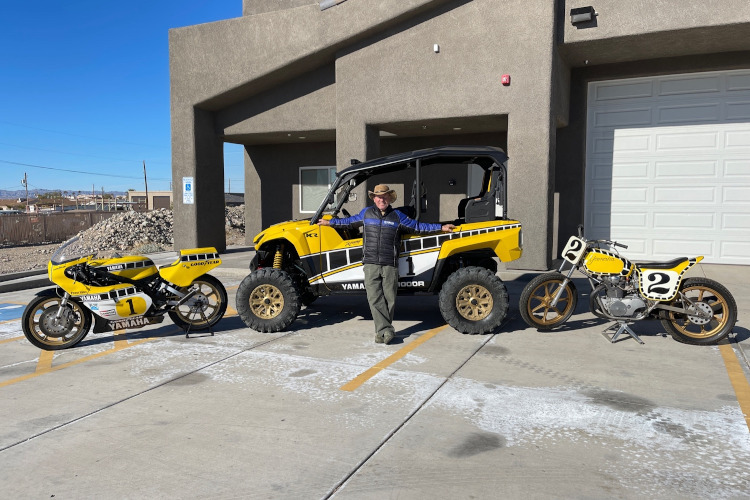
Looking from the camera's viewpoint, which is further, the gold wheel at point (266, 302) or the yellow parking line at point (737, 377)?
the gold wheel at point (266, 302)

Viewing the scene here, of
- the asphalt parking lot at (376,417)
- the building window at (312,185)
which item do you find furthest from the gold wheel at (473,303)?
the building window at (312,185)

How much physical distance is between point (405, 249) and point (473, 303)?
42.2 inches

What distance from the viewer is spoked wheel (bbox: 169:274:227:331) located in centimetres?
686

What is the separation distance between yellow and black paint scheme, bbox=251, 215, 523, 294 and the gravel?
1324cm

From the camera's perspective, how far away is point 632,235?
13.1m

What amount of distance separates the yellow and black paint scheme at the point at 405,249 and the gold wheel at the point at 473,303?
414mm

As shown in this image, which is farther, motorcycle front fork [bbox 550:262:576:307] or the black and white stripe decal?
the black and white stripe decal

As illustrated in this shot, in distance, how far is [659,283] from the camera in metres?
6.15

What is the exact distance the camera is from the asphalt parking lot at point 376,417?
330 cm

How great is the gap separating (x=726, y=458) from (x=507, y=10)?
9758mm

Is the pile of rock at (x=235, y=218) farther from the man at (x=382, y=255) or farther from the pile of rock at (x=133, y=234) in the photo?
the man at (x=382, y=255)

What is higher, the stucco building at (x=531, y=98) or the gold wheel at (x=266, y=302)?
the stucco building at (x=531, y=98)

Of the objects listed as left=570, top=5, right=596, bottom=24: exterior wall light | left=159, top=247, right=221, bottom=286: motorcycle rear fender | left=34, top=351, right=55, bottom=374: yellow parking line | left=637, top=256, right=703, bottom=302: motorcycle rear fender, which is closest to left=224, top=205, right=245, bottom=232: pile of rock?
left=570, top=5, right=596, bottom=24: exterior wall light

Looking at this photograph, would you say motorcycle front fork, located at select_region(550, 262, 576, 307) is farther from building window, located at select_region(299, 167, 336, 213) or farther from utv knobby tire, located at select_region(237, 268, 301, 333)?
building window, located at select_region(299, 167, 336, 213)
